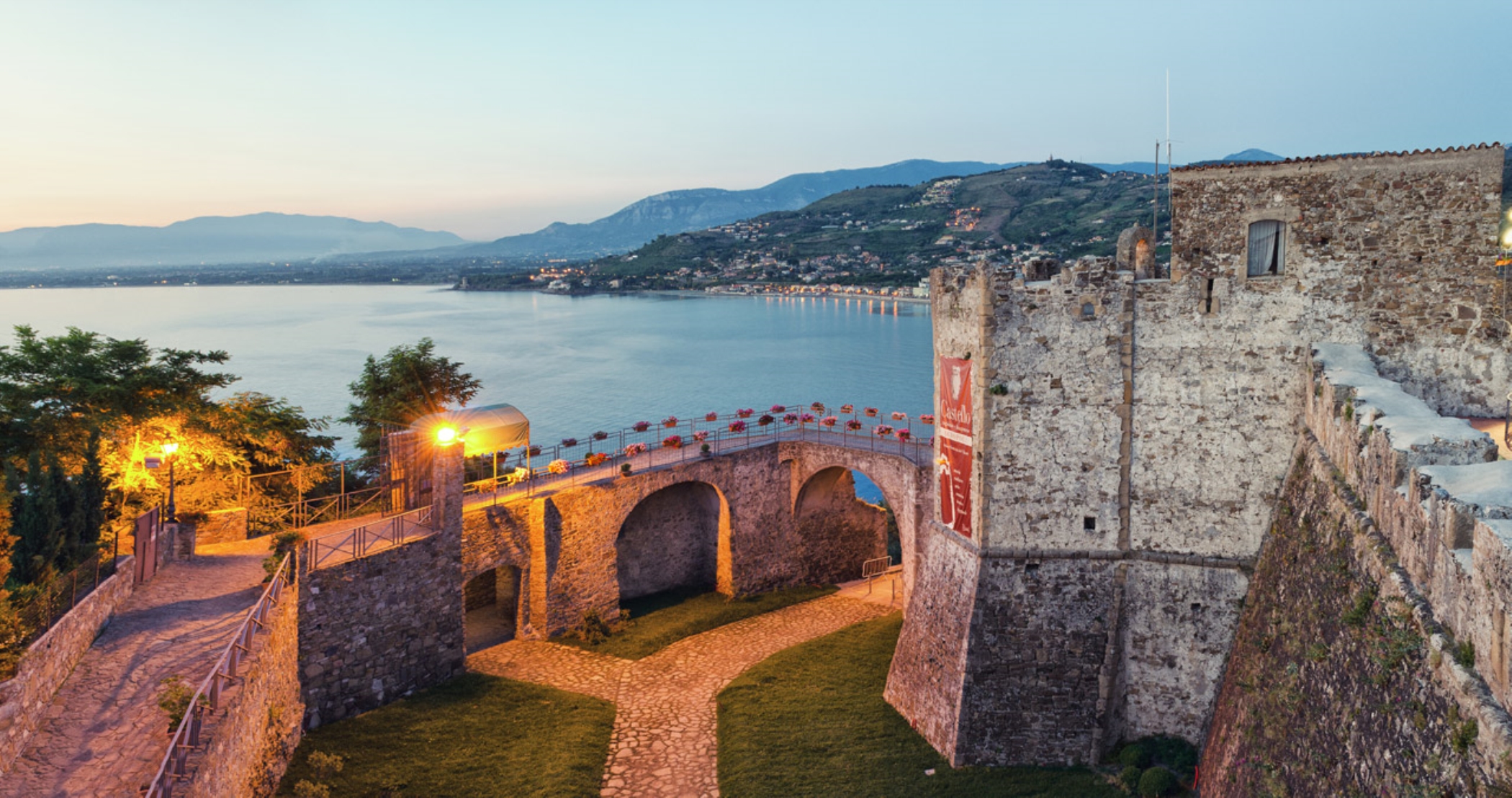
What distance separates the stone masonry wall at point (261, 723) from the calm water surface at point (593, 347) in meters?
45.7

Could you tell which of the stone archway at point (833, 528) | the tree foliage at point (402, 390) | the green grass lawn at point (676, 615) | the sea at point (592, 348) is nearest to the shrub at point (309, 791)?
the green grass lawn at point (676, 615)

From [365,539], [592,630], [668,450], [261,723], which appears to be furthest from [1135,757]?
[668,450]

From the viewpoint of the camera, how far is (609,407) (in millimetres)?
74188

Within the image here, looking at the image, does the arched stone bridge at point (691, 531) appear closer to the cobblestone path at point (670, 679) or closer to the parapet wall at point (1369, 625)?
the cobblestone path at point (670, 679)

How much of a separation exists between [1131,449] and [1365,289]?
14.7 feet

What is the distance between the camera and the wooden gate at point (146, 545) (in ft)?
58.4

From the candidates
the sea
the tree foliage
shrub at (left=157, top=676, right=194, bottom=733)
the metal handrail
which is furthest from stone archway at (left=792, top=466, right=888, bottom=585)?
the sea

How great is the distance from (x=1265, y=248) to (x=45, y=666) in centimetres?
1995

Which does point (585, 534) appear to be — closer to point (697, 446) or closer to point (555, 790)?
point (697, 446)

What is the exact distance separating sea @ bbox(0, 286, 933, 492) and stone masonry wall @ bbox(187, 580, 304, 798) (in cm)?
2641

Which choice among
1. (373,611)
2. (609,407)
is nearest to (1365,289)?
(373,611)

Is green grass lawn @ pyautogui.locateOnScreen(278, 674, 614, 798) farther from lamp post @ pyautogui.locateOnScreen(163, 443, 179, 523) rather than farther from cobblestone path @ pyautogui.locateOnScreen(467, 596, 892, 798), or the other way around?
lamp post @ pyautogui.locateOnScreen(163, 443, 179, 523)

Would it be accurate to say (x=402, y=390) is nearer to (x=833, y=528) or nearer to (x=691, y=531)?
(x=691, y=531)

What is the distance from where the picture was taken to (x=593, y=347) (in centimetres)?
11312
